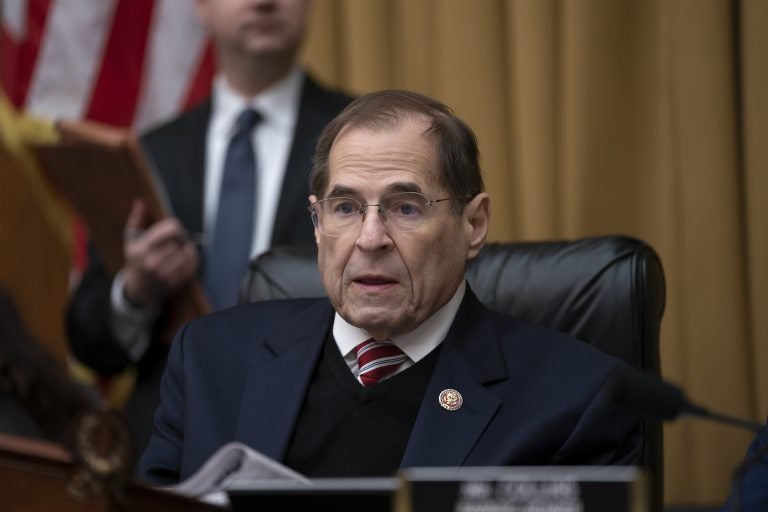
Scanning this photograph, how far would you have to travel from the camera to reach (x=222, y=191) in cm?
380

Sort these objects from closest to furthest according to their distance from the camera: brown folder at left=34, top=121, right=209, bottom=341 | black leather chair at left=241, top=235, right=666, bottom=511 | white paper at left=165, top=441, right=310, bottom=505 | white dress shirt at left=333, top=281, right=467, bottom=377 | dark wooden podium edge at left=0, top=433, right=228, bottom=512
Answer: dark wooden podium edge at left=0, top=433, right=228, bottom=512 < white paper at left=165, top=441, right=310, bottom=505 < white dress shirt at left=333, top=281, right=467, bottom=377 < black leather chair at left=241, top=235, right=666, bottom=511 < brown folder at left=34, top=121, right=209, bottom=341

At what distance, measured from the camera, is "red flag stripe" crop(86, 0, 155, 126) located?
4.73 meters

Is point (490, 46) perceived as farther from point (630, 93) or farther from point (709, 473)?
point (709, 473)

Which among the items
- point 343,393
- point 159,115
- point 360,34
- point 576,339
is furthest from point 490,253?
point 159,115

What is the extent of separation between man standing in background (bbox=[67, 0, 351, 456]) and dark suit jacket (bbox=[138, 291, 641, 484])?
3.40ft

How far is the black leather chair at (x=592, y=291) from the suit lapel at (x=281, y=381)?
1.37 feet

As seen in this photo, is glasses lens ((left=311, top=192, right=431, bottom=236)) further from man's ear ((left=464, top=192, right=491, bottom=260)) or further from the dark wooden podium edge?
the dark wooden podium edge

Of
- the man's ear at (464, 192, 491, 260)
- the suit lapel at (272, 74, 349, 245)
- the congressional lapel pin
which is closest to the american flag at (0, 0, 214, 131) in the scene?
the suit lapel at (272, 74, 349, 245)

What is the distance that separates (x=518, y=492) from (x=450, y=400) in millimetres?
895

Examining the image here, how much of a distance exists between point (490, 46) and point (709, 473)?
158cm

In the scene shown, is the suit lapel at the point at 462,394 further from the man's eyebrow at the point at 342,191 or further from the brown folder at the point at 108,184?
the brown folder at the point at 108,184

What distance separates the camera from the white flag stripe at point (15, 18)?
4730 millimetres

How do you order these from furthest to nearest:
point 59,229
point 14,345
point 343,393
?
point 59,229, point 343,393, point 14,345

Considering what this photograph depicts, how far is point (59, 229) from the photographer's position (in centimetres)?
471
